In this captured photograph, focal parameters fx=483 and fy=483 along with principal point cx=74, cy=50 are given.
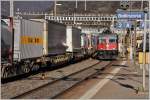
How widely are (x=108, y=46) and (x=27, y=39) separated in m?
27.6

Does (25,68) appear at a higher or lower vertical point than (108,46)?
lower

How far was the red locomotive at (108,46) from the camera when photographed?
54.2m

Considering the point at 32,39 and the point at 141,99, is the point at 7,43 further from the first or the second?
the point at 141,99

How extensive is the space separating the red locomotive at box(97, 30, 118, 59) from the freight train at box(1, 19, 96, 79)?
969 centimetres

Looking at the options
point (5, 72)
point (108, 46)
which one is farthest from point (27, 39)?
point (108, 46)

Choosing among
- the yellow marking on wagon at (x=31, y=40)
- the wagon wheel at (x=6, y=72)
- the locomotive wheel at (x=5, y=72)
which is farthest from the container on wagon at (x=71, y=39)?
A: the locomotive wheel at (x=5, y=72)

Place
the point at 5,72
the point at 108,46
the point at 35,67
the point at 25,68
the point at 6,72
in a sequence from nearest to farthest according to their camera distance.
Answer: the point at 5,72, the point at 6,72, the point at 25,68, the point at 35,67, the point at 108,46

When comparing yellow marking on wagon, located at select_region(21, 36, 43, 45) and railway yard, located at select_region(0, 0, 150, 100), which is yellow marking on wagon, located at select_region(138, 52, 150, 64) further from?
yellow marking on wagon, located at select_region(21, 36, 43, 45)

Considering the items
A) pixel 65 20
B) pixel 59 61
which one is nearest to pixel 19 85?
pixel 59 61

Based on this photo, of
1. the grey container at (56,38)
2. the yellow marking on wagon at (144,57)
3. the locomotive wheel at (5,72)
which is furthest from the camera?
the grey container at (56,38)

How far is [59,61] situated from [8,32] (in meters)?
16.0

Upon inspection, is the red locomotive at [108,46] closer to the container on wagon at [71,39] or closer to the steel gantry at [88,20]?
the container on wagon at [71,39]

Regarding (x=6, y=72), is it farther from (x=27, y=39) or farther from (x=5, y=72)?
(x=27, y=39)

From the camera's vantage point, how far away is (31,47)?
28.5 meters
